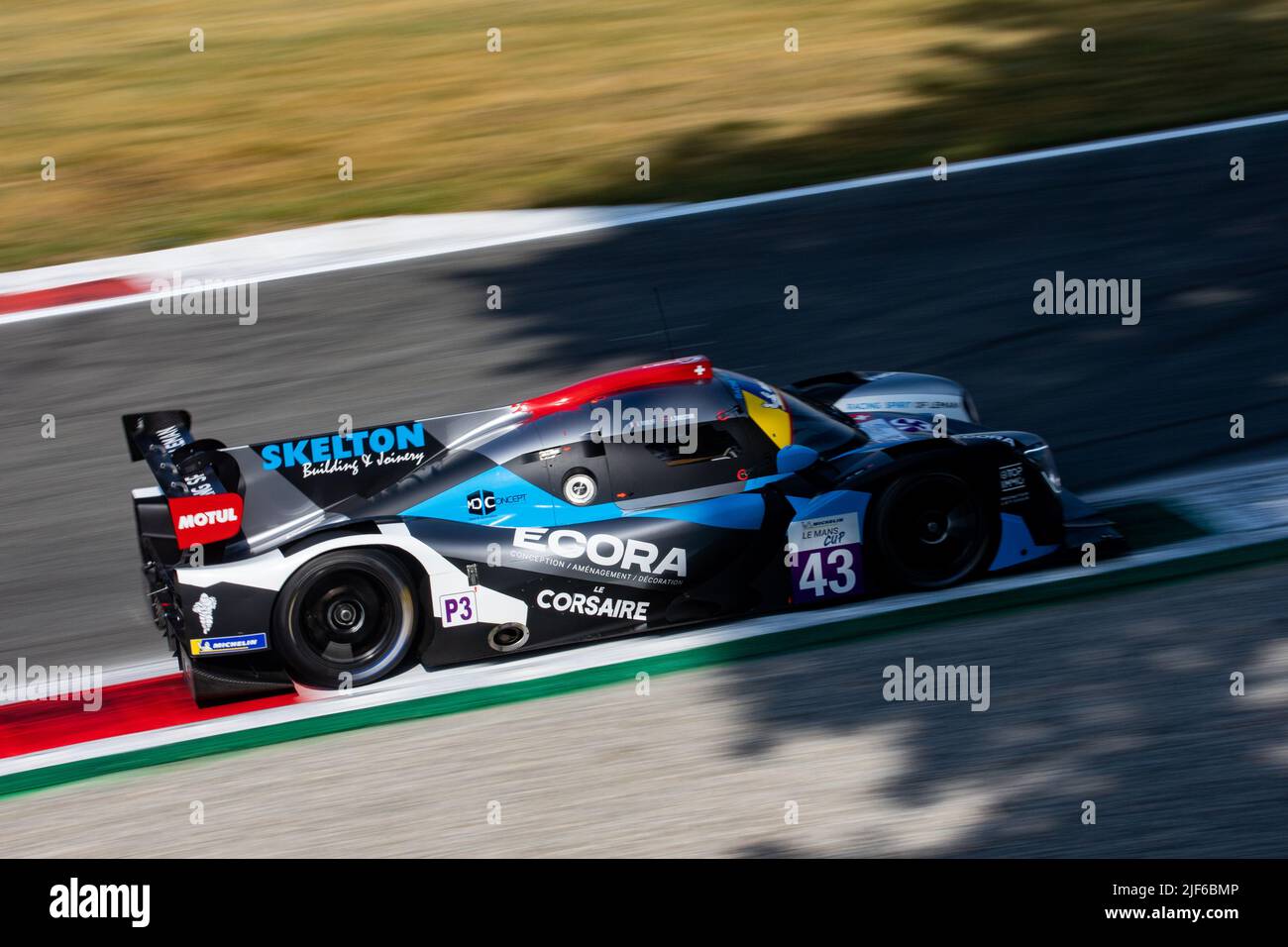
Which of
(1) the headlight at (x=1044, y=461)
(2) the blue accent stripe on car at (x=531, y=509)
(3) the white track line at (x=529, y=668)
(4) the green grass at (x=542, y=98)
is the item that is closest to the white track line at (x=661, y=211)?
(4) the green grass at (x=542, y=98)

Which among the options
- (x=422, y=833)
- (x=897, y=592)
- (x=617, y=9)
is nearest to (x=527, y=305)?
(x=897, y=592)

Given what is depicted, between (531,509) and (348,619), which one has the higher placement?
(531,509)

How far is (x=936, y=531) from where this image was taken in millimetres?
6535

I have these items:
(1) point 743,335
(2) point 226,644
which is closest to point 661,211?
(1) point 743,335

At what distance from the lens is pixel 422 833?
520 cm

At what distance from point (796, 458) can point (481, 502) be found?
1.43 meters

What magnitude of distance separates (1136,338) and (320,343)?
5.55 metres

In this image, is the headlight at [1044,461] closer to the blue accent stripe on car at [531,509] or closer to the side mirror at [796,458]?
the side mirror at [796,458]

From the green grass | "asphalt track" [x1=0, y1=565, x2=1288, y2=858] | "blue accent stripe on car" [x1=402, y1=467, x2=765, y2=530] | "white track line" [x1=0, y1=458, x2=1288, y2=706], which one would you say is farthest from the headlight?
the green grass

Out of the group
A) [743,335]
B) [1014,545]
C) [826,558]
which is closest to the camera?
[826,558]

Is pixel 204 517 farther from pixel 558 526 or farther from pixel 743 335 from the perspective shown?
pixel 743 335

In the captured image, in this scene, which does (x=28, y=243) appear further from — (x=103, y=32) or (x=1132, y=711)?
(x=1132, y=711)

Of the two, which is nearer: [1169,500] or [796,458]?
[796,458]

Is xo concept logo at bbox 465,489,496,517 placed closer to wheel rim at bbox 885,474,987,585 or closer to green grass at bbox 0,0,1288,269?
wheel rim at bbox 885,474,987,585
